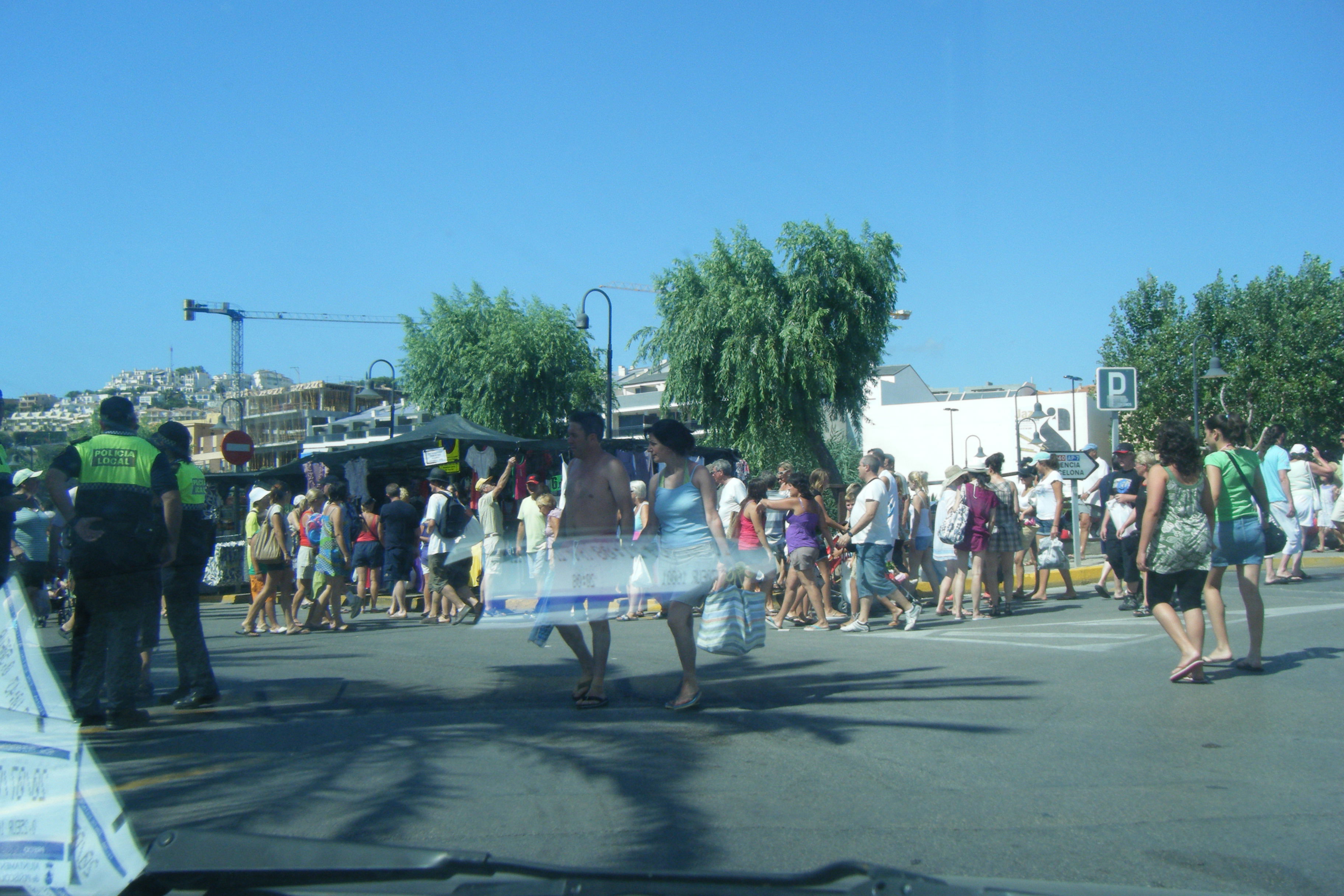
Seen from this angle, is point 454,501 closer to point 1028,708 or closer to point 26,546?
point 26,546

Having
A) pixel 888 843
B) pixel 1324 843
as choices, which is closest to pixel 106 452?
pixel 888 843

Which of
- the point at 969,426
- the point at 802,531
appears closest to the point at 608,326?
the point at 802,531

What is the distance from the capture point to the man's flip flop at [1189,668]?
6227 mm

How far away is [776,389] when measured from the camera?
2959cm

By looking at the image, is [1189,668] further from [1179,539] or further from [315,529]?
[315,529]

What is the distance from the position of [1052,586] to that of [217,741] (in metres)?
11.8

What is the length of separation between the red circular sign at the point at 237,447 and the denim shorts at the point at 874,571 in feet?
39.5

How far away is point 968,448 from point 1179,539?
193 ft

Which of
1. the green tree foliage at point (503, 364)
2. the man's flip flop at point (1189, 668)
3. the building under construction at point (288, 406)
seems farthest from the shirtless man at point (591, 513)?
the building under construction at point (288, 406)

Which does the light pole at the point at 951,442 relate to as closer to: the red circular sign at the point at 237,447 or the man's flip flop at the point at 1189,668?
the red circular sign at the point at 237,447

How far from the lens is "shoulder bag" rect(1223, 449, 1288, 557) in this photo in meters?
6.87

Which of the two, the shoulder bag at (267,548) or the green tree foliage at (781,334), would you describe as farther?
the green tree foliage at (781,334)

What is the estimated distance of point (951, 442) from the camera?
205 ft

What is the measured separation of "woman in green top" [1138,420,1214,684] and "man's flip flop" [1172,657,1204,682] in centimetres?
1
